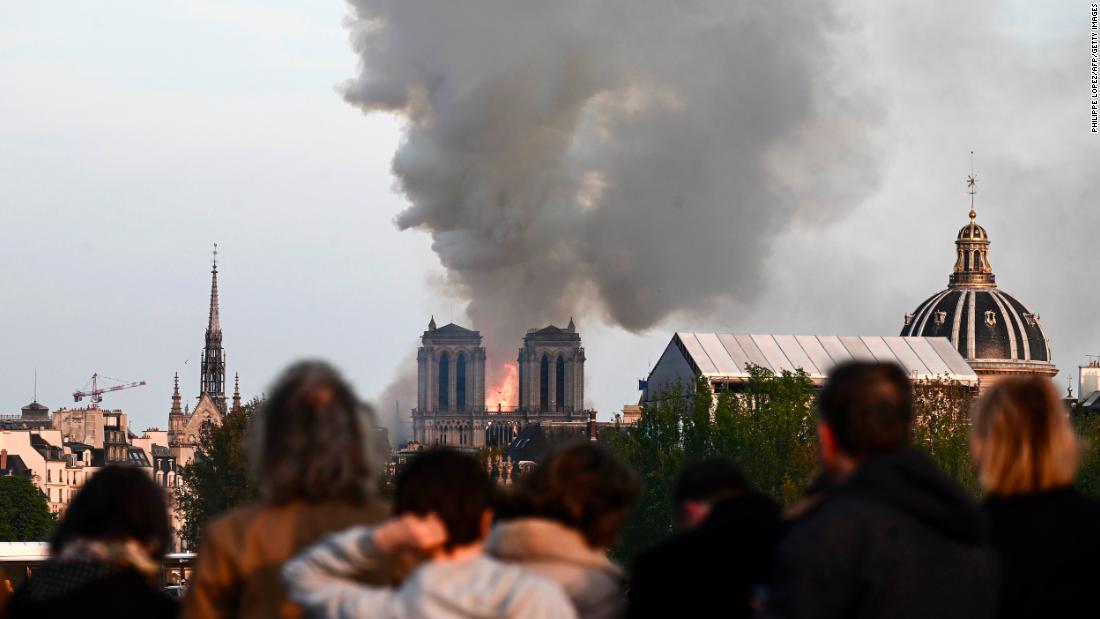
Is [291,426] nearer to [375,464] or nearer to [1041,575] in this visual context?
[375,464]

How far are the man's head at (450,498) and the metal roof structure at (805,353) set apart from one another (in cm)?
11297

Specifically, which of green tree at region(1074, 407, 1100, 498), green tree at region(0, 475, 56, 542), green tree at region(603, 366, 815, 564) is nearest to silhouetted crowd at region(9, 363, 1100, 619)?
green tree at region(1074, 407, 1100, 498)

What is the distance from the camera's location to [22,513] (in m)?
113

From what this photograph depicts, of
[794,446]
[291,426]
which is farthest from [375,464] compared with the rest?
[794,446]

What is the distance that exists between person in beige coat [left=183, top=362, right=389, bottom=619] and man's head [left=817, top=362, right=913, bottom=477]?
1.56 metres

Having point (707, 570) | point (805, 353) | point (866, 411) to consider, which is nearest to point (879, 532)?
point (866, 411)

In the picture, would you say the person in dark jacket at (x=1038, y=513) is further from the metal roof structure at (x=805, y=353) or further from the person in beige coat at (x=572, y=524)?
the metal roof structure at (x=805, y=353)

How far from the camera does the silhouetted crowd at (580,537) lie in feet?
26.0

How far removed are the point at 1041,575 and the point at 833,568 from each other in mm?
1147

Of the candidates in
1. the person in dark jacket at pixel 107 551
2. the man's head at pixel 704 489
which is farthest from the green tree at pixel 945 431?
the person in dark jacket at pixel 107 551

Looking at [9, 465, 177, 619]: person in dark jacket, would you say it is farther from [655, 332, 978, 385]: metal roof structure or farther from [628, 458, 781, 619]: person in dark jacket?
[655, 332, 978, 385]: metal roof structure

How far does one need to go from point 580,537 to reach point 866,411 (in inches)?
54.5

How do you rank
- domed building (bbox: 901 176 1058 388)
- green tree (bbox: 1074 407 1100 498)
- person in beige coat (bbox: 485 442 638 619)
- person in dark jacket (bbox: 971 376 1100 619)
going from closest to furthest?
person in dark jacket (bbox: 971 376 1100 619)
person in beige coat (bbox: 485 442 638 619)
green tree (bbox: 1074 407 1100 498)
domed building (bbox: 901 176 1058 388)

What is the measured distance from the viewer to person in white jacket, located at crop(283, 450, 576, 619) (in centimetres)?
780
